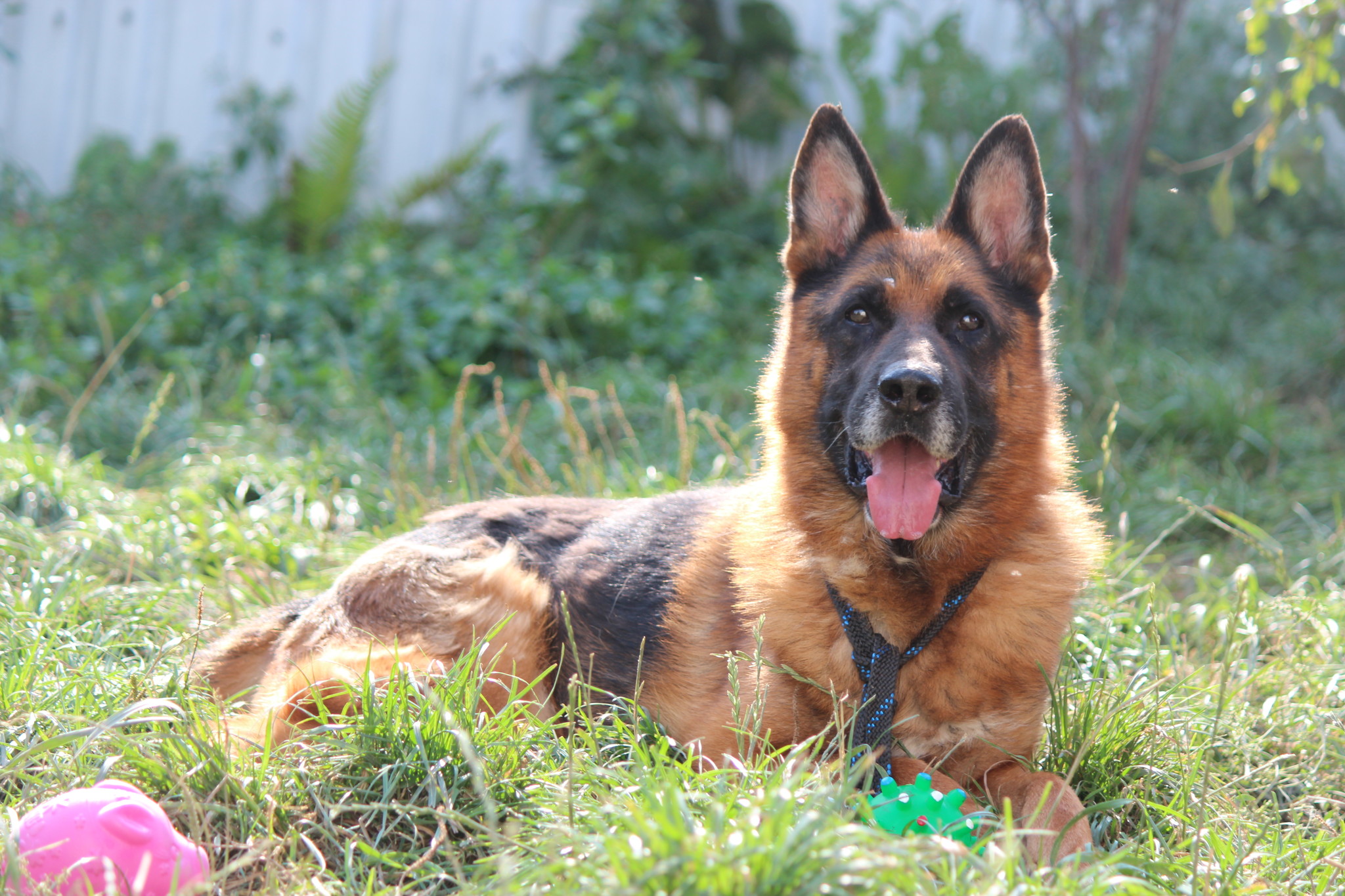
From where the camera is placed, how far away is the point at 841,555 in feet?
9.15

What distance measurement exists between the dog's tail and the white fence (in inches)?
225

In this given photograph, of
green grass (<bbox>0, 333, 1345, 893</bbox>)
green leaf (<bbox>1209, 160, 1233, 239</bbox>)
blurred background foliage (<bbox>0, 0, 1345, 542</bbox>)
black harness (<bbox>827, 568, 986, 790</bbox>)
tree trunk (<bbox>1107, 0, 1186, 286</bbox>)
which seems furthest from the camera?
tree trunk (<bbox>1107, 0, 1186, 286</bbox>)

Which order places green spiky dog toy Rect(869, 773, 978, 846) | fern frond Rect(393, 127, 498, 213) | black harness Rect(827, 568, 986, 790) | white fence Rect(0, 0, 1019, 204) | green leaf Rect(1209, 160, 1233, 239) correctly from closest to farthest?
green spiky dog toy Rect(869, 773, 978, 846) < black harness Rect(827, 568, 986, 790) < green leaf Rect(1209, 160, 1233, 239) < fern frond Rect(393, 127, 498, 213) < white fence Rect(0, 0, 1019, 204)

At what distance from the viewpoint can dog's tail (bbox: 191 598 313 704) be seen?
301cm

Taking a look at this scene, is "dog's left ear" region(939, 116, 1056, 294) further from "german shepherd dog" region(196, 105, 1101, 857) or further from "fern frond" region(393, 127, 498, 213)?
"fern frond" region(393, 127, 498, 213)

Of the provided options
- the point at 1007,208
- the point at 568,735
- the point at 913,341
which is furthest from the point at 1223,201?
the point at 568,735

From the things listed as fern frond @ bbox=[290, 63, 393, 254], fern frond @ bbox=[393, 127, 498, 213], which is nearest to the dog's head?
fern frond @ bbox=[393, 127, 498, 213]

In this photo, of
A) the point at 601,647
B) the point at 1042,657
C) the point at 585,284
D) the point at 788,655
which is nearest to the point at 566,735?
the point at 601,647

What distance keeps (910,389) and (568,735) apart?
4.26 ft

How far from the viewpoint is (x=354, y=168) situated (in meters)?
7.76

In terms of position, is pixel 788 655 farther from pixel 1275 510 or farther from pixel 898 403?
pixel 1275 510

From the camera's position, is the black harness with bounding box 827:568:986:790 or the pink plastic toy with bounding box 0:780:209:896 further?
the black harness with bounding box 827:568:986:790

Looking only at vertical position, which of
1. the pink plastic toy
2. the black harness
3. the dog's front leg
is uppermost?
the black harness

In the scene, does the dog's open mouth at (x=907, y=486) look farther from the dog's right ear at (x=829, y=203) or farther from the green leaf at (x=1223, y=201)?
the green leaf at (x=1223, y=201)
